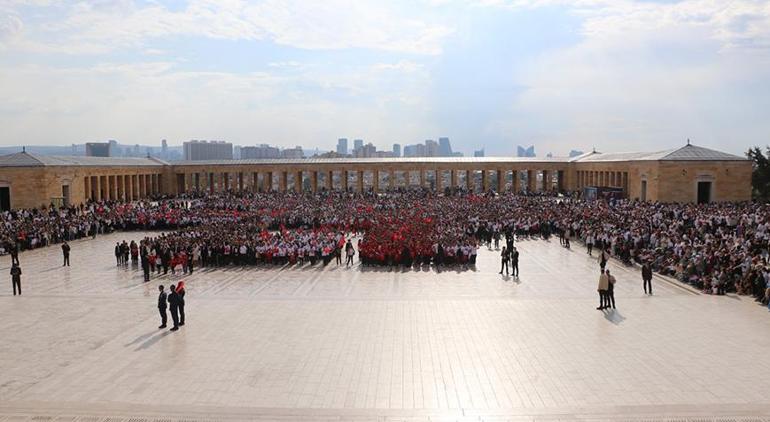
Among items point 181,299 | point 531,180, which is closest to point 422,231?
point 181,299

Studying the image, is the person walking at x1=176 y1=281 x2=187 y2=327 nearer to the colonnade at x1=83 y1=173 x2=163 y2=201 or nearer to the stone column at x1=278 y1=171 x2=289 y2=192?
the colonnade at x1=83 y1=173 x2=163 y2=201

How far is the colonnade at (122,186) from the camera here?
46.3m

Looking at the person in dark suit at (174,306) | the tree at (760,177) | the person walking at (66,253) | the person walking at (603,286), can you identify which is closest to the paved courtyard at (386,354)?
the person in dark suit at (174,306)

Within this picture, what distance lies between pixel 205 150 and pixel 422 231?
106 metres

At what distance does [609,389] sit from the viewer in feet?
27.5

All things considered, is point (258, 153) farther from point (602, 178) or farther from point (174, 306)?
point (174, 306)

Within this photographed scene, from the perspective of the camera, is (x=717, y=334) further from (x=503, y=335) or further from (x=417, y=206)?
(x=417, y=206)

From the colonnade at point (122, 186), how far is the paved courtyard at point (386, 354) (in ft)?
106

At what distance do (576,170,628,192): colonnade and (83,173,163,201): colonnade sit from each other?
128 ft

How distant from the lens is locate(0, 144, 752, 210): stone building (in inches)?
1507

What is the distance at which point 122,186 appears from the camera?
5081cm

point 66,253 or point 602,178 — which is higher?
point 602,178

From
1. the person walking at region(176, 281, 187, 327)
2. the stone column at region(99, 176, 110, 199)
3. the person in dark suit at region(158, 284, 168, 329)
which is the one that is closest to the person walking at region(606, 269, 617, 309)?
the person walking at region(176, 281, 187, 327)

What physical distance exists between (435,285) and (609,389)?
27.5ft
